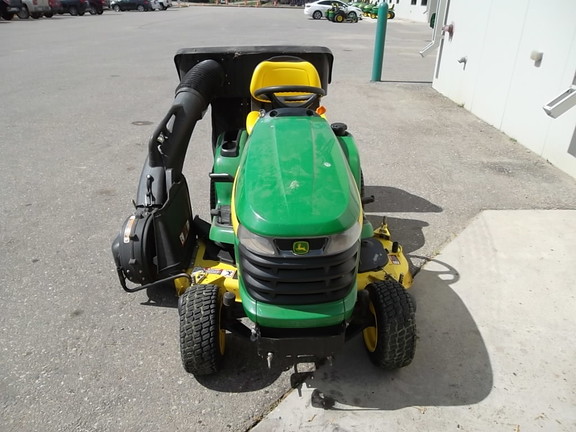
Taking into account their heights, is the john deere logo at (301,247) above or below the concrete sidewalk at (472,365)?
above

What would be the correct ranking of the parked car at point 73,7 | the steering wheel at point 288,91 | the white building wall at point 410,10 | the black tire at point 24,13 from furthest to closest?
the white building wall at point 410,10 → the parked car at point 73,7 → the black tire at point 24,13 → the steering wheel at point 288,91

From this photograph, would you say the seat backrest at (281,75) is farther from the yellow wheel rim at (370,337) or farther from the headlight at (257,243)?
the yellow wheel rim at (370,337)

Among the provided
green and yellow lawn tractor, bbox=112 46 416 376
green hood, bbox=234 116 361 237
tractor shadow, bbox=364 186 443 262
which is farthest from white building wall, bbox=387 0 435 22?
green hood, bbox=234 116 361 237

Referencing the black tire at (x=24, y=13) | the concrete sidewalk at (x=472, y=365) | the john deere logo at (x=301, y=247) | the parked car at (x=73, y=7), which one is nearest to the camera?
the john deere logo at (x=301, y=247)

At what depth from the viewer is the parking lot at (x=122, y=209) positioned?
2.44m

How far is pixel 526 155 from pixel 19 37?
1820 cm

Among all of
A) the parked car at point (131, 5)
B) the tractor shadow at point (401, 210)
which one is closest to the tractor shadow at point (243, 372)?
the tractor shadow at point (401, 210)

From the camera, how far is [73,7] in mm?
30031

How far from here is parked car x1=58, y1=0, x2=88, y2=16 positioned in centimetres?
2964

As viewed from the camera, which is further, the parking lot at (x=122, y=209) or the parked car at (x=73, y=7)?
the parked car at (x=73, y=7)

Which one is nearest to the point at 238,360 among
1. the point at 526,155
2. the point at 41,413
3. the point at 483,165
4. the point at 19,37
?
the point at 41,413

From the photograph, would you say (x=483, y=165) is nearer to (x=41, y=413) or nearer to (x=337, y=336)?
(x=337, y=336)

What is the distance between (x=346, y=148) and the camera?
3.17 meters

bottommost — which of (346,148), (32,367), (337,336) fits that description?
(32,367)
